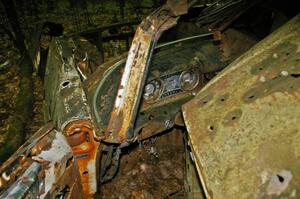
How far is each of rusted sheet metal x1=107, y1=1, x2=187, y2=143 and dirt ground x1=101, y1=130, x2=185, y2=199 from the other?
1.10 meters

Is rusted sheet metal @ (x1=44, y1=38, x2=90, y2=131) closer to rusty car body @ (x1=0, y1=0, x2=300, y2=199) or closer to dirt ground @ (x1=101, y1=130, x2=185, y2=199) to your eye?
rusty car body @ (x1=0, y1=0, x2=300, y2=199)

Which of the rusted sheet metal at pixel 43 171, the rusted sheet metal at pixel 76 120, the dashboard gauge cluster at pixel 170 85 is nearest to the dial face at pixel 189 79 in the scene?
the dashboard gauge cluster at pixel 170 85

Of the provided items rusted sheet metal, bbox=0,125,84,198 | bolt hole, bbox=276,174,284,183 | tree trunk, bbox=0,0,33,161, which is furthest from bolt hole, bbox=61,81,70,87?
bolt hole, bbox=276,174,284,183

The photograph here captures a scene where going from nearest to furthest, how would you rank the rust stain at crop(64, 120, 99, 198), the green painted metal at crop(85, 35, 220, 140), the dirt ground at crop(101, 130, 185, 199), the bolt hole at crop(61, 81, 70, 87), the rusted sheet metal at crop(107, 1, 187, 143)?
the rusted sheet metal at crop(107, 1, 187, 143) < the rust stain at crop(64, 120, 99, 198) < the green painted metal at crop(85, 35, 220, 140) < the bolt hole at crop(61, 81, 70, 87) < the dirt ground at crop(101, 130, 185, 199)

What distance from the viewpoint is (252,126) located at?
5.14ft

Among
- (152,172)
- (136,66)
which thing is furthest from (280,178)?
(152,172)

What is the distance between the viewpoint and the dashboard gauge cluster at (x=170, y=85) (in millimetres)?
2641

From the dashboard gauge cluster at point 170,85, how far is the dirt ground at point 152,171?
2.30 feet

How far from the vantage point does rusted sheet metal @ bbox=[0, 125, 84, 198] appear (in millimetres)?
1896

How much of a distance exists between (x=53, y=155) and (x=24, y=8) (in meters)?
8.53

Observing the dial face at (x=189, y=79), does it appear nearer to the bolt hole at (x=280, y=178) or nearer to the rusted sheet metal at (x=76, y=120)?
the rusted sheet metal at (x=76, y=120)

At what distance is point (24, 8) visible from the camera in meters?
9.47

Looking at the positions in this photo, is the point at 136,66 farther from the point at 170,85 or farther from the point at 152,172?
the point at 152,172

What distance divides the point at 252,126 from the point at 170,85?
1236 millimetres
